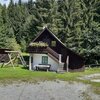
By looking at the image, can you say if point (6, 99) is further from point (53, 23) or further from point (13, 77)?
point (53, 23)

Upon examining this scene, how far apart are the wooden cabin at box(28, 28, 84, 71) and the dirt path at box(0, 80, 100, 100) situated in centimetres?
1437

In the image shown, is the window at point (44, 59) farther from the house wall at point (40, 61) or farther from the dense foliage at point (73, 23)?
the dense foliage at point (73, 23)

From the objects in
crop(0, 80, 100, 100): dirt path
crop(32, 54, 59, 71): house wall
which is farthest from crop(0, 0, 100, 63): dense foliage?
crop(0, 80, 100, 100): dirt path

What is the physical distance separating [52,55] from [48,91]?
20.4 m

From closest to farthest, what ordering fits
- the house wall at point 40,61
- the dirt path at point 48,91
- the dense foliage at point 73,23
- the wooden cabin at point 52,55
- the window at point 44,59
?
the dirt path at point 48,91
the wooden cabin at point 52,55
the house wall at point 40,61
the window at point 44,59
the dense foliage at point 73,23

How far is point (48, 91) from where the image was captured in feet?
104

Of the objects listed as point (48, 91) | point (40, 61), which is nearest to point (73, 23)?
point (40, 61)

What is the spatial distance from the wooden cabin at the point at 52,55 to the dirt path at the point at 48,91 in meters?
14.4

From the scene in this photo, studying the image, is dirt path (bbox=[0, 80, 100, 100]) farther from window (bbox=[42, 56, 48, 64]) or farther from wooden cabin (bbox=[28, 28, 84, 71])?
window (bbox=[42, 56, 48, 64])

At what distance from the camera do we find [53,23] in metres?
74.9

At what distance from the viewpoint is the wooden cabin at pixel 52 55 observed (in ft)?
169

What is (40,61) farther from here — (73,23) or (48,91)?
(48,91)

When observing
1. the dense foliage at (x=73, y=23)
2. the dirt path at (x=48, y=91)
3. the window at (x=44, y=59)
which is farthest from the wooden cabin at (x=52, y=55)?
the dirt path at (x=48, y=91)

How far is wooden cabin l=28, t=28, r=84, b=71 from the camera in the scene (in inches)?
2028
